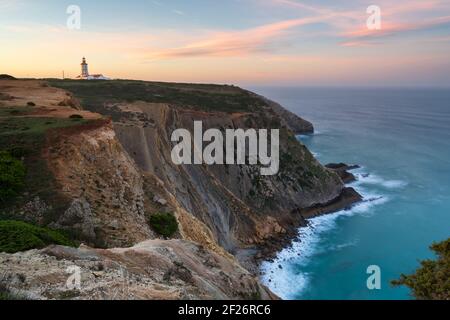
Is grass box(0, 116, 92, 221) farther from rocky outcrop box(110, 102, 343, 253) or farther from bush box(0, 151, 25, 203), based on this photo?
rocky outcrop box(110, 102, 343, 253)

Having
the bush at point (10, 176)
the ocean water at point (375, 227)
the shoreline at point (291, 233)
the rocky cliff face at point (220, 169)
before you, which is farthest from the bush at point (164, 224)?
the ocean water at point (375, 227)

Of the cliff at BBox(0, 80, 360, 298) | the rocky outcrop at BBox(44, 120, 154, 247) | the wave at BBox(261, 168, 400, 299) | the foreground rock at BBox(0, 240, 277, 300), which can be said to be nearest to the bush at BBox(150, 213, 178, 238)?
the cliff at BBox(0, 80, 360, 298)

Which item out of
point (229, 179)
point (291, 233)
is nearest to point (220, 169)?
point (229, 179)

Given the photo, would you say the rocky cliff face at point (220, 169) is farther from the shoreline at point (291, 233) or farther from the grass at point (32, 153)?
→ the grass at point (32, 153)
